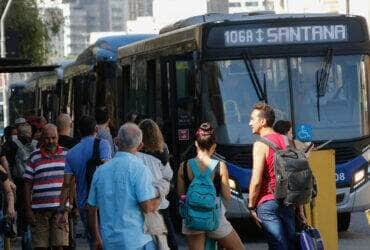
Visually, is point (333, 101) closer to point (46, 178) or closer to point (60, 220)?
point (46, 178)

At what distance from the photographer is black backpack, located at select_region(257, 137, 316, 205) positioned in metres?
11.0

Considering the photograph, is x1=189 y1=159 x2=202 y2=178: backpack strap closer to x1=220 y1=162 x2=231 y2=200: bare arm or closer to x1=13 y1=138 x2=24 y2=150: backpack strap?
x1=220 y1=162 x2=231 y2=200: bare arm

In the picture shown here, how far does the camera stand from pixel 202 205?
10.6 meters

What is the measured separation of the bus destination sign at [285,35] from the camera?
55.8 feet

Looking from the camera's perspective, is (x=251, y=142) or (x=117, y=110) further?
(x=117, y=110)

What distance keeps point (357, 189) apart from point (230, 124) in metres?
1.87

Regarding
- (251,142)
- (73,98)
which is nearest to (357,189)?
(251,142)

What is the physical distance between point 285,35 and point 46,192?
587cm

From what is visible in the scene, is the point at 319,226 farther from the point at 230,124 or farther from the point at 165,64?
the point at 165,64

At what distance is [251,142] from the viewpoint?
16672 millimetres

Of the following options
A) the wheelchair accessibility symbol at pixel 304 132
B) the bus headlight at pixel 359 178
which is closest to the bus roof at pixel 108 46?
the wheelchair accessibility symbol at pixel 304 132

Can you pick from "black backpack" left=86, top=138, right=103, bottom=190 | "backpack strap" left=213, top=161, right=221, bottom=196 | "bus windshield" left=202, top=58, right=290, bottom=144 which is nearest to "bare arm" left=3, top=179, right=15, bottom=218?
"black backpack" left=86, top=138, right=103, bottom=190

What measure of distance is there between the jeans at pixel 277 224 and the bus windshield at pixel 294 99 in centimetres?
551

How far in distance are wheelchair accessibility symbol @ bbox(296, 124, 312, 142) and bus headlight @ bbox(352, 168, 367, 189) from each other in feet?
2.63
